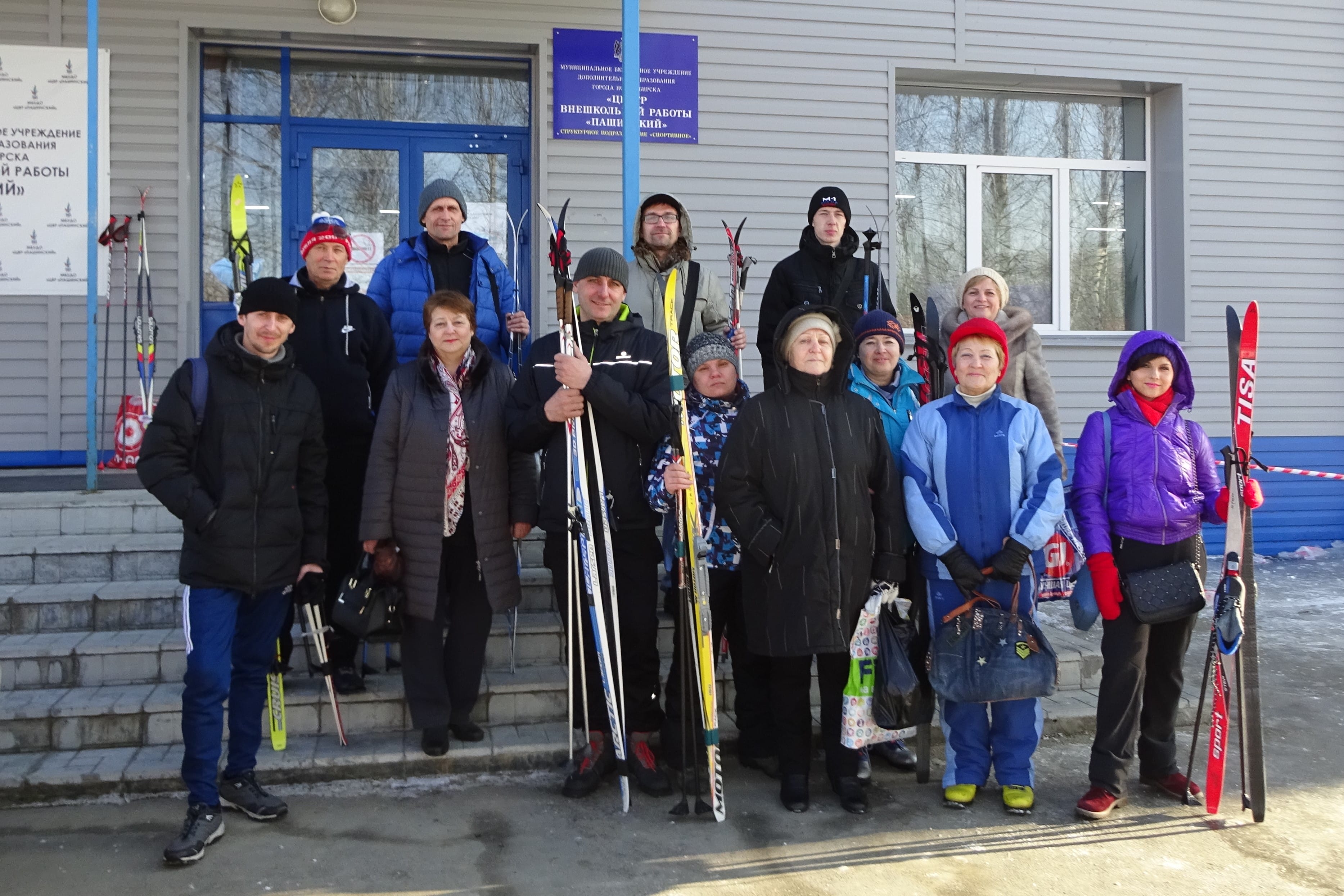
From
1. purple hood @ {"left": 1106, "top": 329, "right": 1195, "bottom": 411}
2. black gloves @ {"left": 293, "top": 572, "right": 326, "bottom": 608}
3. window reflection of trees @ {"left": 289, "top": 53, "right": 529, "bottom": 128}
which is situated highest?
window reflection of trees @ {"left": 289, "top": 53, "right": 529, "bottom": 128}

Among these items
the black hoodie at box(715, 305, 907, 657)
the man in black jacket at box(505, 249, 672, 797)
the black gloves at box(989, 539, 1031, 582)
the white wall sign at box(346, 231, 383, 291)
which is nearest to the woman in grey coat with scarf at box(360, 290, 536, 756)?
the man in black jacket at box(505, 249, 672, 797)

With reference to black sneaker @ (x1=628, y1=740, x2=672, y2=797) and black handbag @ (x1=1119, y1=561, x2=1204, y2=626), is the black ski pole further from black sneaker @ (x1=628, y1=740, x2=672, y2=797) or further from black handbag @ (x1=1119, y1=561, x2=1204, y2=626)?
black sneaker @ (x1=628, y1=740, x2=672, y2=797)

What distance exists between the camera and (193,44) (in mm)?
7027

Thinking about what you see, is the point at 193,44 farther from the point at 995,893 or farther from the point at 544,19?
the point at 995,893

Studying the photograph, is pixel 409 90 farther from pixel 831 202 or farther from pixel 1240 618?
pixel 1240 618

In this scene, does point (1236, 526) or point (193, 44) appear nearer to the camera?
point (1236, 526)

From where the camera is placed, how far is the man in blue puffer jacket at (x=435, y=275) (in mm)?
4465

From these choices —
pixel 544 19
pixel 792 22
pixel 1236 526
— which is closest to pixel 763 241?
pixel 792 22

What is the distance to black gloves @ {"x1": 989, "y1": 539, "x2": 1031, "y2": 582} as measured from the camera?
11.6ft

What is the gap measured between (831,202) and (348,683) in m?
2.93

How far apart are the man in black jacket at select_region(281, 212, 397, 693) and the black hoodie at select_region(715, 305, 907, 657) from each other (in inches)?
59.4

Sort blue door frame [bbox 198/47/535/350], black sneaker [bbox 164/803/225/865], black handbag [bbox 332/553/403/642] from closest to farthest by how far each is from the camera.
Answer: black sneaker [bbox 164/803/225/865], black handbag [bbox 332/553/403/642], blue door frame [bbox 198/47/535/350]

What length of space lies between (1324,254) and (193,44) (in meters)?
8.55

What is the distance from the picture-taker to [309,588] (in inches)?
145
